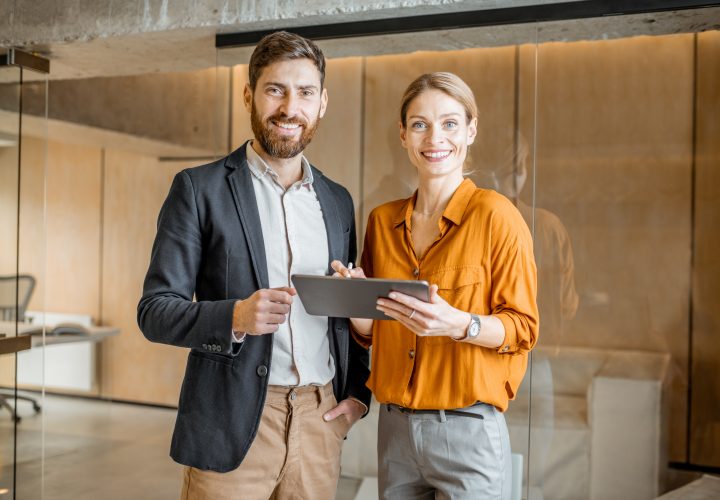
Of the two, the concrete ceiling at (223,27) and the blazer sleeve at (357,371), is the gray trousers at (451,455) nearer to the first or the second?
the blazer sleeve at (357,371)

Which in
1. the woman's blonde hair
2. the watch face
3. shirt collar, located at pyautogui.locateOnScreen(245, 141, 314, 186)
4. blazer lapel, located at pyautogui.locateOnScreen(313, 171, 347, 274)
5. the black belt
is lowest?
the black belt

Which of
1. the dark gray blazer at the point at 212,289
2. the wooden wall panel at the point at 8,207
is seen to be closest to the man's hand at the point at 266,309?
the dark gray blazer at the point at 212,289

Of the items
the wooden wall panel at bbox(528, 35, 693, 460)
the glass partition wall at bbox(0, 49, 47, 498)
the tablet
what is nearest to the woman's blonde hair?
the tablet

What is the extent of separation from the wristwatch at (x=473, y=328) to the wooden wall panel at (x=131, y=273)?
5441 mm

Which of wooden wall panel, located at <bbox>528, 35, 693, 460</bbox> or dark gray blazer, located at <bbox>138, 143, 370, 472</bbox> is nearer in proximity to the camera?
dark gray blazer, located at <bbox>138, 143, 370, 472</bbox>

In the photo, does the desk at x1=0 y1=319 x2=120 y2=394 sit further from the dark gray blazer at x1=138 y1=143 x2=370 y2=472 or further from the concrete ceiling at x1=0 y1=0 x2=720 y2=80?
the dark gray blazer at x1=138 y1=143 x2=370 y2=472

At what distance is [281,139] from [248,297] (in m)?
0.49

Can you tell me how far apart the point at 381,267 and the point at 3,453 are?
2846 millimetres

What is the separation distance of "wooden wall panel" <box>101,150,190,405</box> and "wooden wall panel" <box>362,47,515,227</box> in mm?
3948

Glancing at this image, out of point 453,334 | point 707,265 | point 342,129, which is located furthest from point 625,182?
point 453,334

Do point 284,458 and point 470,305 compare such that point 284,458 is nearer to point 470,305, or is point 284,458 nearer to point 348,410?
point 348,410

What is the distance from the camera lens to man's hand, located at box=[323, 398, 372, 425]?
2055 millimetres

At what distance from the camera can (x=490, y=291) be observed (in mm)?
1863

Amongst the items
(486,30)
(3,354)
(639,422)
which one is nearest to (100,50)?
(3,354)
